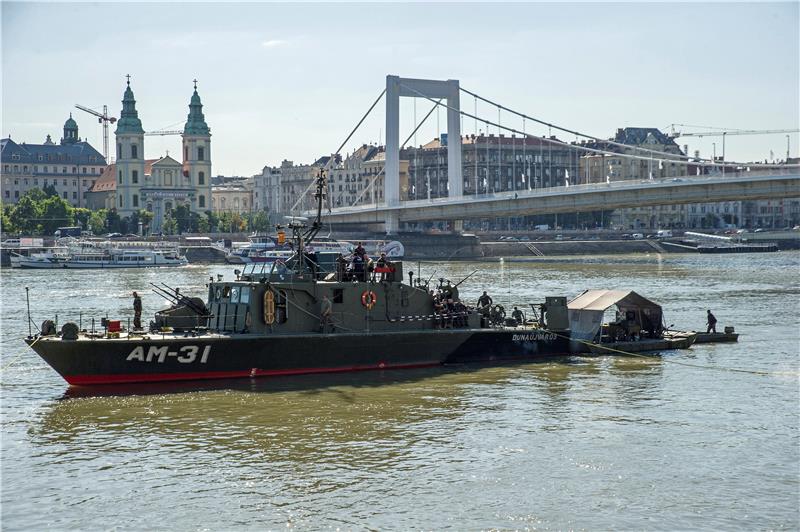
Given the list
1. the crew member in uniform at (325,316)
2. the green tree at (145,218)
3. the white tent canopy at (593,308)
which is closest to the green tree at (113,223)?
the green tree at (145,218)

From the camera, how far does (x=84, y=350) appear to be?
1047 inches

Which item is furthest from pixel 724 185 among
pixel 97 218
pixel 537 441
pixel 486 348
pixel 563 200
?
pixel 97 218

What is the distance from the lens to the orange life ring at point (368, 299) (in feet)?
97.0

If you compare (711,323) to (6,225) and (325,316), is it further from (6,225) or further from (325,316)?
(6,225)

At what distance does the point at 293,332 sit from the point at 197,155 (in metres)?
149

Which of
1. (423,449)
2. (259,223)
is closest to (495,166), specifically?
(259,223)

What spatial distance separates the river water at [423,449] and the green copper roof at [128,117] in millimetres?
138372

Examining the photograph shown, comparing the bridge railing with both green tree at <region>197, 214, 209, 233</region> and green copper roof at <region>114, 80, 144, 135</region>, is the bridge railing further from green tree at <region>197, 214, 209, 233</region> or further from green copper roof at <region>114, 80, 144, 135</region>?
green copper roof at <region>114, 80, 144, 135</region>

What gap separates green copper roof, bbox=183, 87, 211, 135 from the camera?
6880 inches

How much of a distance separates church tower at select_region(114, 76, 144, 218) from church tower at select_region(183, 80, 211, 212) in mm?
7970

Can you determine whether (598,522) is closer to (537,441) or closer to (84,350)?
(537,441)

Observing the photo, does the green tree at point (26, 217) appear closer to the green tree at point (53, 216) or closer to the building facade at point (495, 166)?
the green tree at point (53, 216)

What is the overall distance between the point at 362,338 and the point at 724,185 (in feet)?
210

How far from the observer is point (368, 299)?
29594 millimetres
